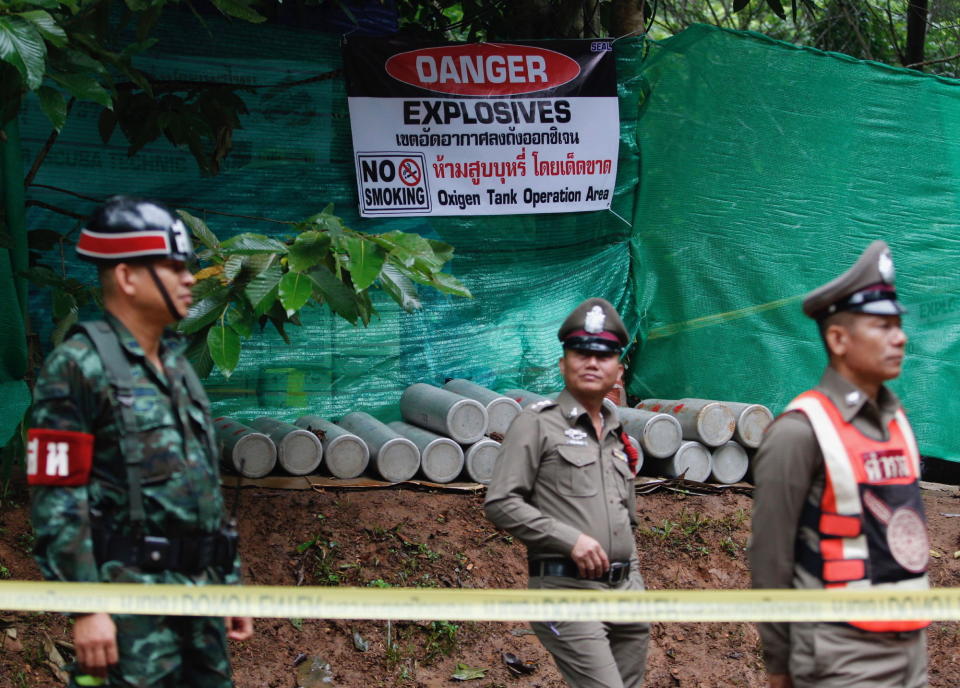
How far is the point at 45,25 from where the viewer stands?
418 centimetres

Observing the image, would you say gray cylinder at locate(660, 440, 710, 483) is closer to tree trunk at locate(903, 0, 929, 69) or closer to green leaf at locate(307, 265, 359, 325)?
green leaf at locate(307, 265, 359, 325)

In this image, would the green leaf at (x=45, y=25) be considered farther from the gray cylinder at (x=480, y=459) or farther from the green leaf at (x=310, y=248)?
the gray cylinder at (x=480, y=459)

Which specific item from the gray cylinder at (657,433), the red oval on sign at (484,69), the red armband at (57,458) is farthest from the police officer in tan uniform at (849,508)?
the red oval on sign at (484,69)

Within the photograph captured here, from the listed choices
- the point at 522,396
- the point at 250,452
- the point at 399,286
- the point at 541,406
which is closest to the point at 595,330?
the point at 541,406

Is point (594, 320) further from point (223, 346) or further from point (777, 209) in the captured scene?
point (777, 209)

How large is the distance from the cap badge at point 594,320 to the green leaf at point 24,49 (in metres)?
2.18

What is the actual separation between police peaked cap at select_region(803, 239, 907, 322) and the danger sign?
16.0 feet

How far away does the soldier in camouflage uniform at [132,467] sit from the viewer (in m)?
2.89

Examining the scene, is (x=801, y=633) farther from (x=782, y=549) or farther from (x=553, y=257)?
(x=553, y=257)

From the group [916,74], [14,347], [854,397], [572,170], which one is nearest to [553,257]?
[572,170]

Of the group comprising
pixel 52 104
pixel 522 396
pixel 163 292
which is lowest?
pixel 522 396

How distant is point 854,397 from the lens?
312cm

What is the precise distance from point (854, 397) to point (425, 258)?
2.18m

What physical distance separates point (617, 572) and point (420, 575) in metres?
2.62
